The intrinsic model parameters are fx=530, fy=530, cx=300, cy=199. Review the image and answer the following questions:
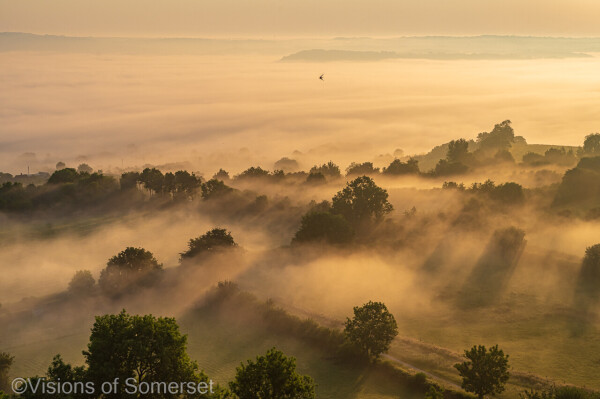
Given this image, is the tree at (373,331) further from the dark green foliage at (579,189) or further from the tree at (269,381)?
the dark green foliage at (579,189)

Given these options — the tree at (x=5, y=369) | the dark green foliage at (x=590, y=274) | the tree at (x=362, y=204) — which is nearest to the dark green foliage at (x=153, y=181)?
the tree at (x=362, y=204)

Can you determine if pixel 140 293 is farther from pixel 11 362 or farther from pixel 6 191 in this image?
pixel 6 191

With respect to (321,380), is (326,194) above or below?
above

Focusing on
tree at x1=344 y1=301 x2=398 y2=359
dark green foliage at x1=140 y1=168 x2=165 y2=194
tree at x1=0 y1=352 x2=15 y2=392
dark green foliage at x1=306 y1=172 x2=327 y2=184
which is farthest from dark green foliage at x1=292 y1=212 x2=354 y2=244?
dark green foliage at x1=140 y1=168 x2=165 y2=194

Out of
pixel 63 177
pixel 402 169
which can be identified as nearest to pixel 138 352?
pixel 63 177

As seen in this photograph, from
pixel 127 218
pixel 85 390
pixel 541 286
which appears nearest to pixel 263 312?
pixel 85 390

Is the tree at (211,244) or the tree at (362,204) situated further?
the tree at (362,204)
